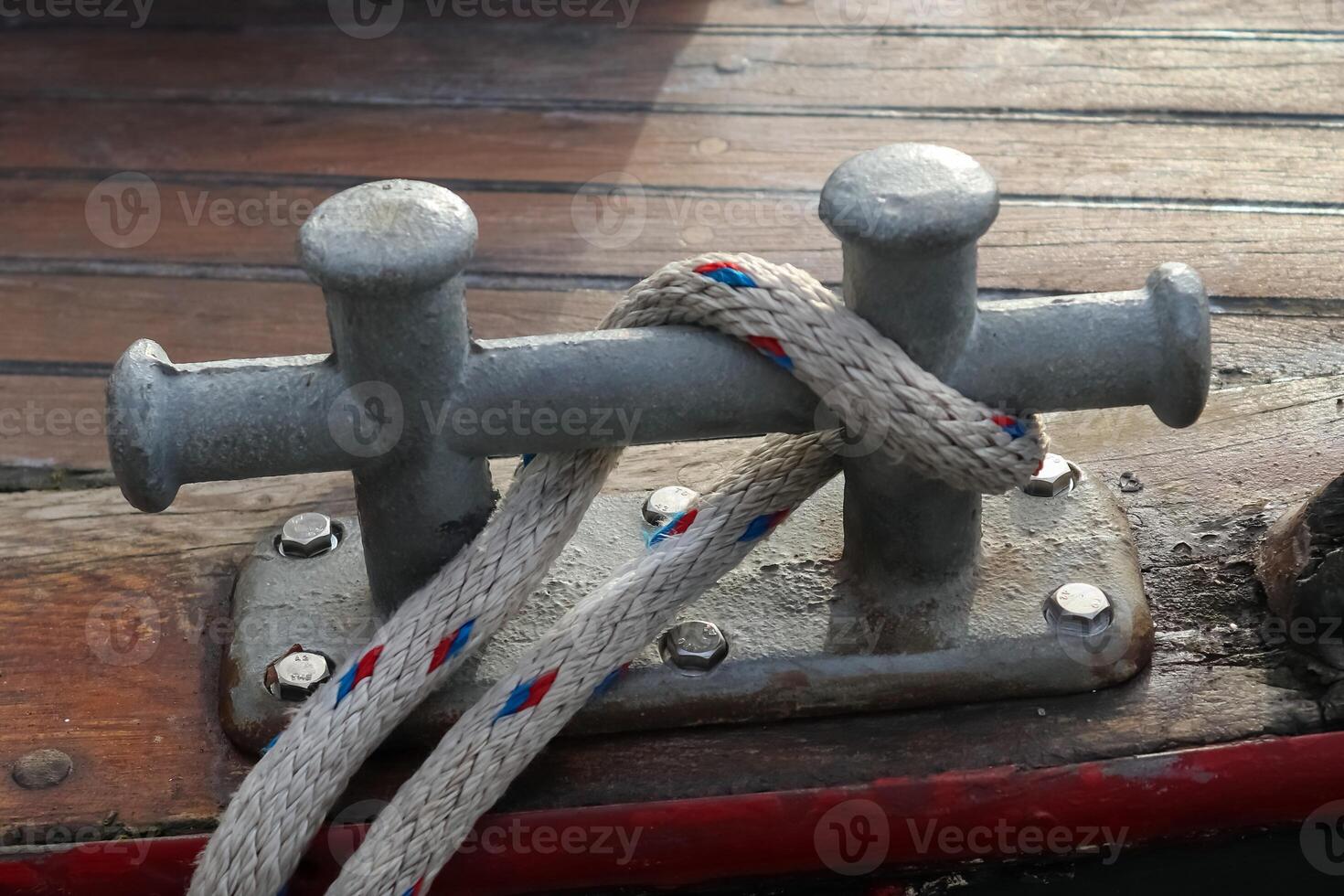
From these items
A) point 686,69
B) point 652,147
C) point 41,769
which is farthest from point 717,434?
point 686,69

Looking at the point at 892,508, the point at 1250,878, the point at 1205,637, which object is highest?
the point at 892,508

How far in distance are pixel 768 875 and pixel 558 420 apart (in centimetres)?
40

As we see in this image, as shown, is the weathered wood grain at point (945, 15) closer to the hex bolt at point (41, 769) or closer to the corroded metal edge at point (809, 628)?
the corroded metal edge at point (809, 628)

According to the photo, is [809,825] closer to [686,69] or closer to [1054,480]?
[1054,480]

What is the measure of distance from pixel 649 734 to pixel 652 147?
1.03m

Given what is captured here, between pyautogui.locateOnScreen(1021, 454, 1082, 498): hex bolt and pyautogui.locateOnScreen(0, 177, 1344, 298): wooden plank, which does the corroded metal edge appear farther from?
pyautogui.locateOnScreen(0, 177, 1344, 298): wooden plank

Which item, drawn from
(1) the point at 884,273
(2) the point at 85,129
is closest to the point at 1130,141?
(1) the point at 884,273

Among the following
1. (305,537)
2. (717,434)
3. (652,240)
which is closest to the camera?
(717,434)

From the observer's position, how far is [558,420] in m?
1.08

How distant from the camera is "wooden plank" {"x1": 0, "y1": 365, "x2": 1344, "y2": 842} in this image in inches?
45.1

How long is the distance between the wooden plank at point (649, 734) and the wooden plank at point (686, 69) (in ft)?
2.34

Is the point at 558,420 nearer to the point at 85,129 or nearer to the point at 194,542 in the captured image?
the point at 194,542

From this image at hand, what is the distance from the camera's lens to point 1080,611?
1185mm

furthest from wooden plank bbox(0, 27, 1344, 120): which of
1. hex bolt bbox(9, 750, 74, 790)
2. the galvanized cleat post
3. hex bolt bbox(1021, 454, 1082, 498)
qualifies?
hex bolt bbox(9, 750, 74, 790)
